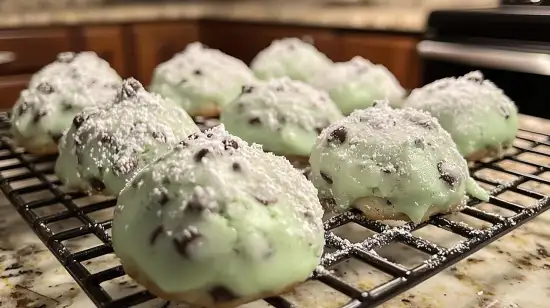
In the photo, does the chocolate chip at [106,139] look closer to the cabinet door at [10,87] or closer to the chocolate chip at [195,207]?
the chocolate chip at [195,207]

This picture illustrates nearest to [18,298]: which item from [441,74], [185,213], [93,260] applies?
[93,260]

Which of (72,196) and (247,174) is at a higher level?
(247,174)

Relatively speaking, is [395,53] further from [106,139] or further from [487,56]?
[106,139]

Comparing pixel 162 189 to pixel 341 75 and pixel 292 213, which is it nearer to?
pixel 292 213

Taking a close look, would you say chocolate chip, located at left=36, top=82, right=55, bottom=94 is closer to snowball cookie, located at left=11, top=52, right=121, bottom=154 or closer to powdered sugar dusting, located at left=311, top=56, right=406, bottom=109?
snowball cookie, located at left=11, top=52, right=121, bottom=154

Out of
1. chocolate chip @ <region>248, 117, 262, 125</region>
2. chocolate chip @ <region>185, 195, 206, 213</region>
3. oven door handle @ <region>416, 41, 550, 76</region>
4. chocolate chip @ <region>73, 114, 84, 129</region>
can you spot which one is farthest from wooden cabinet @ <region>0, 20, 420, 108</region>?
chocolate chip @ <region>185, 195, 206, 213</region>

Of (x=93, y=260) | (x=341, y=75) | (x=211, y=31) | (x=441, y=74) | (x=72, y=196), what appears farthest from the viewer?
(x=211, y=31)
